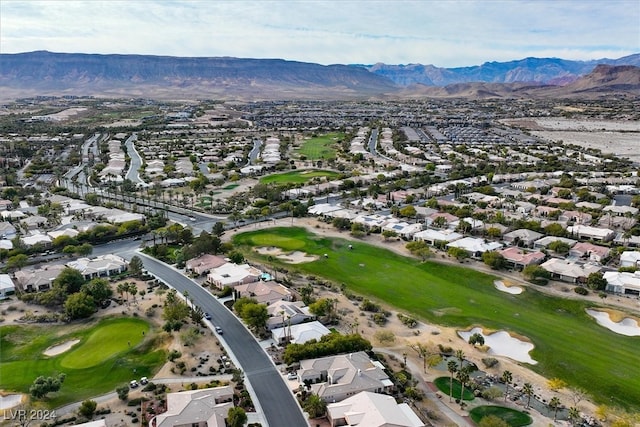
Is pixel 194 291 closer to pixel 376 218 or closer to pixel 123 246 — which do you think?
pixel 123 246

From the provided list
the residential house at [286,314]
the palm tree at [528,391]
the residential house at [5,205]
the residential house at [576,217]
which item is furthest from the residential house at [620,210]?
the residential house at [5,205]

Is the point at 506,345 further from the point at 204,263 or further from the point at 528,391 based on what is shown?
the point at 204,263

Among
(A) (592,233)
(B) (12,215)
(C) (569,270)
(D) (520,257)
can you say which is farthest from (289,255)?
(B) (12,215)

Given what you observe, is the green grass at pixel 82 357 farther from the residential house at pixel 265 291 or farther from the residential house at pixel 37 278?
the residential house at pixel 265 291

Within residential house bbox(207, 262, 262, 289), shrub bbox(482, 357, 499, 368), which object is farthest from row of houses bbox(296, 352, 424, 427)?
residential house bbox(207, 262, 262, 289)

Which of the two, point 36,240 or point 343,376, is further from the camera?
point 36,240
